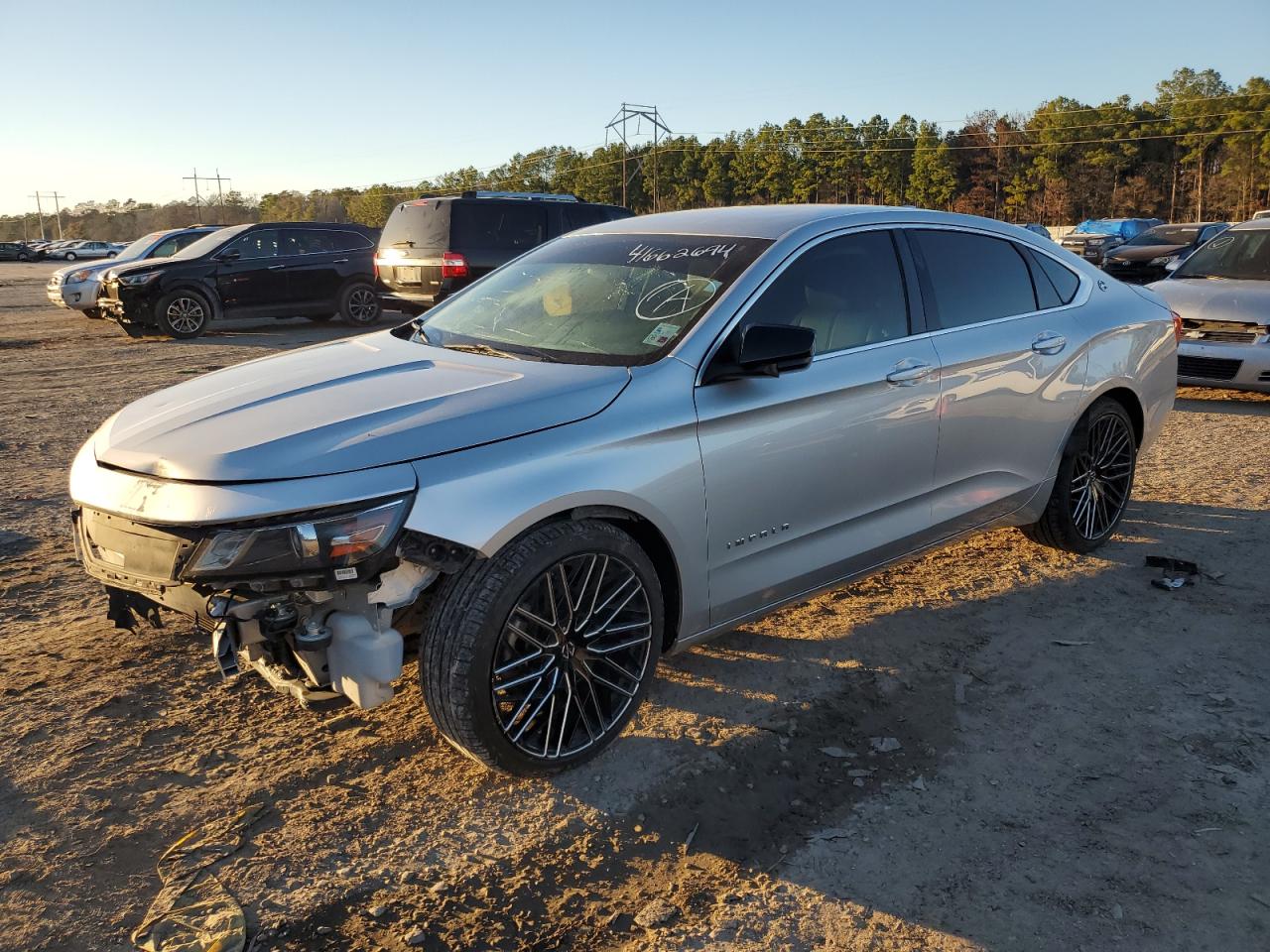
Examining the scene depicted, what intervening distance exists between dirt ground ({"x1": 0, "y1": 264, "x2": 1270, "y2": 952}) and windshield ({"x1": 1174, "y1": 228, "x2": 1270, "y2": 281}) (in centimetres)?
672

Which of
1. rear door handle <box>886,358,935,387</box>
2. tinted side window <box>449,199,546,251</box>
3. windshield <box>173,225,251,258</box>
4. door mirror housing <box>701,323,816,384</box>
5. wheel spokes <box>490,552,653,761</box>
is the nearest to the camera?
wheel spokes <box>490,552,653,761</box>

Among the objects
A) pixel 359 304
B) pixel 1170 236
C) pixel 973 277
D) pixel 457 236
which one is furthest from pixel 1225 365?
pixel 1170 236

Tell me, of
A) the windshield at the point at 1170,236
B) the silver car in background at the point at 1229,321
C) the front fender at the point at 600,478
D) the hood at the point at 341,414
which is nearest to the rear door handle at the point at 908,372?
the front fender at the point at 600,478

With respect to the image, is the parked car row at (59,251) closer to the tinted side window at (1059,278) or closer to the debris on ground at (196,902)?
the tinted side window at (1059,278)

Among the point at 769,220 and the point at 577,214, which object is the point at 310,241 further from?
the point at 769,220

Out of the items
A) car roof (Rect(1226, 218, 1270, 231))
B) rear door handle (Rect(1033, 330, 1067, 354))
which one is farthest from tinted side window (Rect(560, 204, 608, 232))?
rear door handle (Rect(1033, 330, 1067, 354))

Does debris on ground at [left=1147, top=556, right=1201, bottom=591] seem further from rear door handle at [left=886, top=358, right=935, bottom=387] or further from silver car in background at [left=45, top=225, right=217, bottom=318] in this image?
silver car in background at [left=45, top=225, right=217, bottom=318]

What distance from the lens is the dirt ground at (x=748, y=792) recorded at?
2.56 m

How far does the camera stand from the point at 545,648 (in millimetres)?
3045

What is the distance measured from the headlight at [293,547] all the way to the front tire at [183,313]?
14307 millimetres

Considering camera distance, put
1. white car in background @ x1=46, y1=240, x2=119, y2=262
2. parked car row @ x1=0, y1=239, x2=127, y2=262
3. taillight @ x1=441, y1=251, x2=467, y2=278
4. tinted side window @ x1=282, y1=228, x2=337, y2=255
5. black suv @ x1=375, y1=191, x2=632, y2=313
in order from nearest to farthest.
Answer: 1. taillight @ x1=441, y1=251, x2=467, y2=278
2. black suv @ x1=375, y1=191, x2=632, y2=313
3. tinted side window @ x1=282, y1=228, x2=337, y2=255
4. white car in background @ x1=46, y1=240, x2=119, y2=262
5. parked car row @ x1=0, y1=239, x2=127, y2=262

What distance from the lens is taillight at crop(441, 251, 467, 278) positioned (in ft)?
44.0

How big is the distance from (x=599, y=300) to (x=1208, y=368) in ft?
25.3

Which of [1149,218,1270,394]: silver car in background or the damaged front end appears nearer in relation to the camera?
the damaged front end
